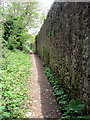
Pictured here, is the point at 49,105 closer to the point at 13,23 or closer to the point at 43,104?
the point at 43,104

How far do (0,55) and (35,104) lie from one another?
3.12 m

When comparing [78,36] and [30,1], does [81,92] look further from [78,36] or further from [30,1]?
[30,1]

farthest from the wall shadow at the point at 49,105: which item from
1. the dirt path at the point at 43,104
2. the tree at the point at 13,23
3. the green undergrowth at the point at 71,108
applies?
the tree at the point at 13,23

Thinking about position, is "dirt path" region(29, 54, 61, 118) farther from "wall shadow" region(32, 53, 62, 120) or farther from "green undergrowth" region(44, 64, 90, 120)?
"green undergrowth" region(44, 64, 90, 120)

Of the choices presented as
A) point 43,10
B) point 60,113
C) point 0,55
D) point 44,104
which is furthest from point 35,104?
point 43,10

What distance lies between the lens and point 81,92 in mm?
2137

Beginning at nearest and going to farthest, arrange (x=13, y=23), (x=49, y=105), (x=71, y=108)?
(x=71, y=108), (x=49, y=105), (x=13, y=23)

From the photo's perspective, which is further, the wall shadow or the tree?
the tree

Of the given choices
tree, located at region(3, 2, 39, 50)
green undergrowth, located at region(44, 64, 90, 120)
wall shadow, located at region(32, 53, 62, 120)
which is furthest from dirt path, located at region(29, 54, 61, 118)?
tree, located at region(3, 2, 39, 50)

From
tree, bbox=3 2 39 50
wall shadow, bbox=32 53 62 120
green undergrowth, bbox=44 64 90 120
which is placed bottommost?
wall shadow, bbox=32 53 62 120

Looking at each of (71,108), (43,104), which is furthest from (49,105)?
(71,108)

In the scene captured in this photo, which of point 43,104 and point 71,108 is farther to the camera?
point 43,104

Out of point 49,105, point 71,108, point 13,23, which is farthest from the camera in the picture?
point 13,23

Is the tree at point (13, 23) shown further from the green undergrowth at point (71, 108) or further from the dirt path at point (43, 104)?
the green undergrowth at point (71, 108)
